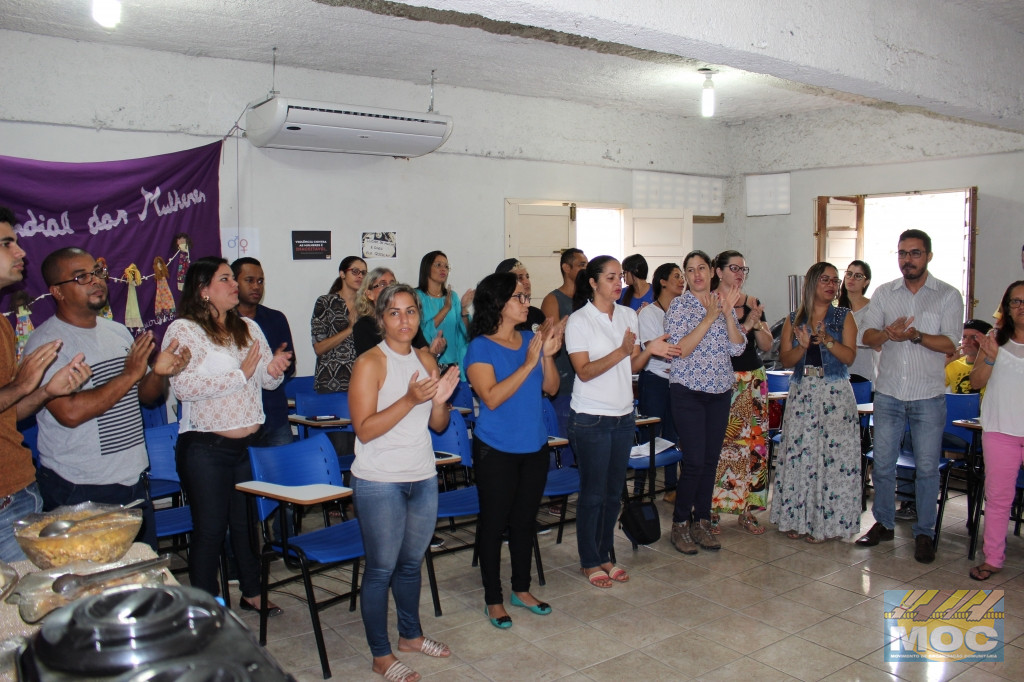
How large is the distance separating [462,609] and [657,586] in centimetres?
102

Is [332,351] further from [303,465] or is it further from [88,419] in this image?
A: [88,419]

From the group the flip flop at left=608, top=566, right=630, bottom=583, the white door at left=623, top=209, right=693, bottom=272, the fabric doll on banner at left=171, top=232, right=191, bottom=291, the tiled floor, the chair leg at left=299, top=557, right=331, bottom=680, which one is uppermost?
the white door at left=623, top=209, right=693, bottom=272

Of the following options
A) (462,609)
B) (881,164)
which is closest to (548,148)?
(881,164)

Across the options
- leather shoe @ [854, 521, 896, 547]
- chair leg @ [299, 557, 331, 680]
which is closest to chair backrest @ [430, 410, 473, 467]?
chair leg @ [299, 557, 331, 680]

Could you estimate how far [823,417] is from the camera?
464 cm

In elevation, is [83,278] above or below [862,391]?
above

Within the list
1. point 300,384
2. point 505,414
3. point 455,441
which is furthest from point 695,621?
point 300,384

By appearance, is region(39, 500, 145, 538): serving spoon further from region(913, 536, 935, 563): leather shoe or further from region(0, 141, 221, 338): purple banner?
region(913, 536, 935, 563): leather shoe

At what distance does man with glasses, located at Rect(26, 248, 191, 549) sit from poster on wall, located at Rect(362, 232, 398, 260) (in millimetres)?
3883

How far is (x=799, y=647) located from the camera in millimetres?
3430

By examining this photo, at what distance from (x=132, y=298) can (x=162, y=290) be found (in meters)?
0.22

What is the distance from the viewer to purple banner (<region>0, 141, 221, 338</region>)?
522cm

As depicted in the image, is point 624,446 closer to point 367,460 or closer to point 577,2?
point 367,460

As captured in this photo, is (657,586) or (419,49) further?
(419,49)
